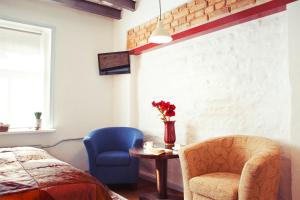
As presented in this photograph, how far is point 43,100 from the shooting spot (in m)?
3.96

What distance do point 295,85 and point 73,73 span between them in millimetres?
3211

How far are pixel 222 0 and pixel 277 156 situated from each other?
5.68 ft

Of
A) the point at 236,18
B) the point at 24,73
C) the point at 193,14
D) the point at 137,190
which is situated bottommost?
the point at 137,190

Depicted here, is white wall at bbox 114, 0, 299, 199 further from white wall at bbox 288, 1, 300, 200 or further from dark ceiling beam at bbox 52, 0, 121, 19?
dark ceiling beam at bbox 52, 0, 121, 19

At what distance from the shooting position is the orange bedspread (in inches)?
60.1

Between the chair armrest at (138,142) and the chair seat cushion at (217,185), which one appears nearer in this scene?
the chair seat cushion at (217,185)

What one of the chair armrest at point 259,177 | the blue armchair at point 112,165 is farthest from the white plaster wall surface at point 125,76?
the chair armrest at point 259,177

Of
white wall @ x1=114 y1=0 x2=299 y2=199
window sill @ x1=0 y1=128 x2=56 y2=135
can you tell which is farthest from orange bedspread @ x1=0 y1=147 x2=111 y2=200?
white wall @ x1=114 y1=0 x2=299 y2=199

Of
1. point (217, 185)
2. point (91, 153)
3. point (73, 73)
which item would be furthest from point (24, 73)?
point (217, 185)

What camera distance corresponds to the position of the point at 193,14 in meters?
3.11

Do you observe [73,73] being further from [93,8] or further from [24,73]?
[93,8]

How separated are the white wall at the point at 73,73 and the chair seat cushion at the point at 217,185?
2.45 metres

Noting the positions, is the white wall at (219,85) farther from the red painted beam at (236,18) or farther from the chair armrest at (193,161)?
the chair armrest at (193,161)

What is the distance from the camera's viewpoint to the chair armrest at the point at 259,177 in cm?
189
